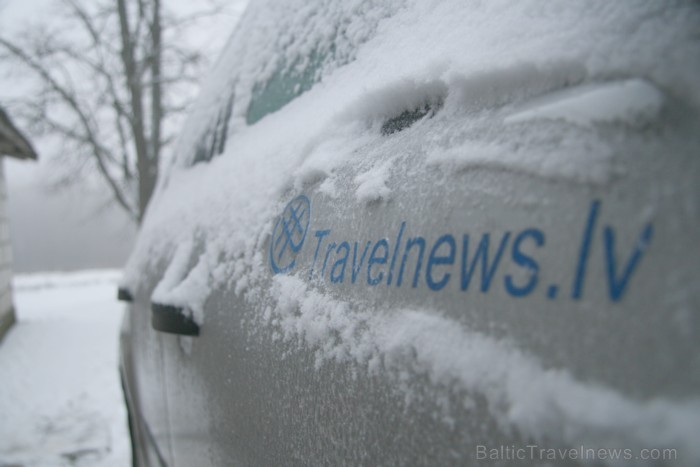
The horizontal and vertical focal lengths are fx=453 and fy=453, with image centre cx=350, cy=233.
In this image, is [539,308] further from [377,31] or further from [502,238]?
[377,31]

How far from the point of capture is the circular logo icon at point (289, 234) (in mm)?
856

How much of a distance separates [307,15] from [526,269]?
1.05m

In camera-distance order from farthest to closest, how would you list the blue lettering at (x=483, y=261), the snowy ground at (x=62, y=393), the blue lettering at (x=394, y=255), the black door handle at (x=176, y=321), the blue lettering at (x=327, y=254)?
the snowy ground at (x=62, y=393) < the black door handle at (x=176, y=321) < the blue lettering at (x=327, y=254) < the blue lettering at (x=394, y=255) < the blue lettering at (x=483, y=261)

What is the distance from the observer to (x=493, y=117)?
1.88 feet

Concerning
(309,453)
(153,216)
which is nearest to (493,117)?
(309,453)

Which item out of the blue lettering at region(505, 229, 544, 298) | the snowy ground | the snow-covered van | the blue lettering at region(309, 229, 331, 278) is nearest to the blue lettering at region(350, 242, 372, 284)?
the snow-covered van

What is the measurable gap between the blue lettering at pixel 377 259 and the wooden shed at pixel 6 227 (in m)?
7.80

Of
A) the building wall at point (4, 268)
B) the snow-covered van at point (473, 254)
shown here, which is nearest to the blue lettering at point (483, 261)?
the snow-covered van at point (473, 254)

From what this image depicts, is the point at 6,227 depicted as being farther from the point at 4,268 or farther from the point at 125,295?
the point at 125,295

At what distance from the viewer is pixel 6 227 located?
7707mm

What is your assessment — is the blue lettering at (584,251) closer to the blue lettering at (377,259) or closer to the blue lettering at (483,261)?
the blue lettering at (483,261)

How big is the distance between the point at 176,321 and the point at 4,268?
26.7ft

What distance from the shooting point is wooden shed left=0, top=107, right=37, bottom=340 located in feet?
22.7

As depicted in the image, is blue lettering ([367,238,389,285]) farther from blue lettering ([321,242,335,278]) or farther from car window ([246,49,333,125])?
car window ([246,49,333,125])
